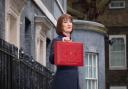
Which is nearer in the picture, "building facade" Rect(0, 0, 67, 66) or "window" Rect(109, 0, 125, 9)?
"building facade" Rect(0, 0, 67, 66)

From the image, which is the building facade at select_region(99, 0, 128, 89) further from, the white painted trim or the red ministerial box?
the red ministerial box

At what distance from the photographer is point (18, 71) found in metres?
11.4

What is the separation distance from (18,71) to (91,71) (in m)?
16.8

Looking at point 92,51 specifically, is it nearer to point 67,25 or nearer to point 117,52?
point 117,52

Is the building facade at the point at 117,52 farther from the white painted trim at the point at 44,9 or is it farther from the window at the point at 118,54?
the white painted trim at the point at 44,9

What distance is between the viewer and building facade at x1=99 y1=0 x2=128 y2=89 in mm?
40375

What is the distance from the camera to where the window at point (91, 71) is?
91.1ft

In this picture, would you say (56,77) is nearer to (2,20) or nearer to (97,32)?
(2,20)

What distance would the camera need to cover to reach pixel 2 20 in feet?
38.8

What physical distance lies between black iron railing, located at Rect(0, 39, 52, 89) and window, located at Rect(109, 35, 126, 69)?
25.9m

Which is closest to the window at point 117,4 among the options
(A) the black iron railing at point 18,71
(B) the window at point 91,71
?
(B) the window at point 91,71

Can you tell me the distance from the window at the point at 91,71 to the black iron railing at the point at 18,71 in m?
12.8

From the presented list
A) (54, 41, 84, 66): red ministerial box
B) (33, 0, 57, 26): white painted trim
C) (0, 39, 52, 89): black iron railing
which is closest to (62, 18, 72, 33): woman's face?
(54, 41, 84, 66): red ministerial box

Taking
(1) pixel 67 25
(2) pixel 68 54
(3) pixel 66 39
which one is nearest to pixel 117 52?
(1) pixel 67 25
